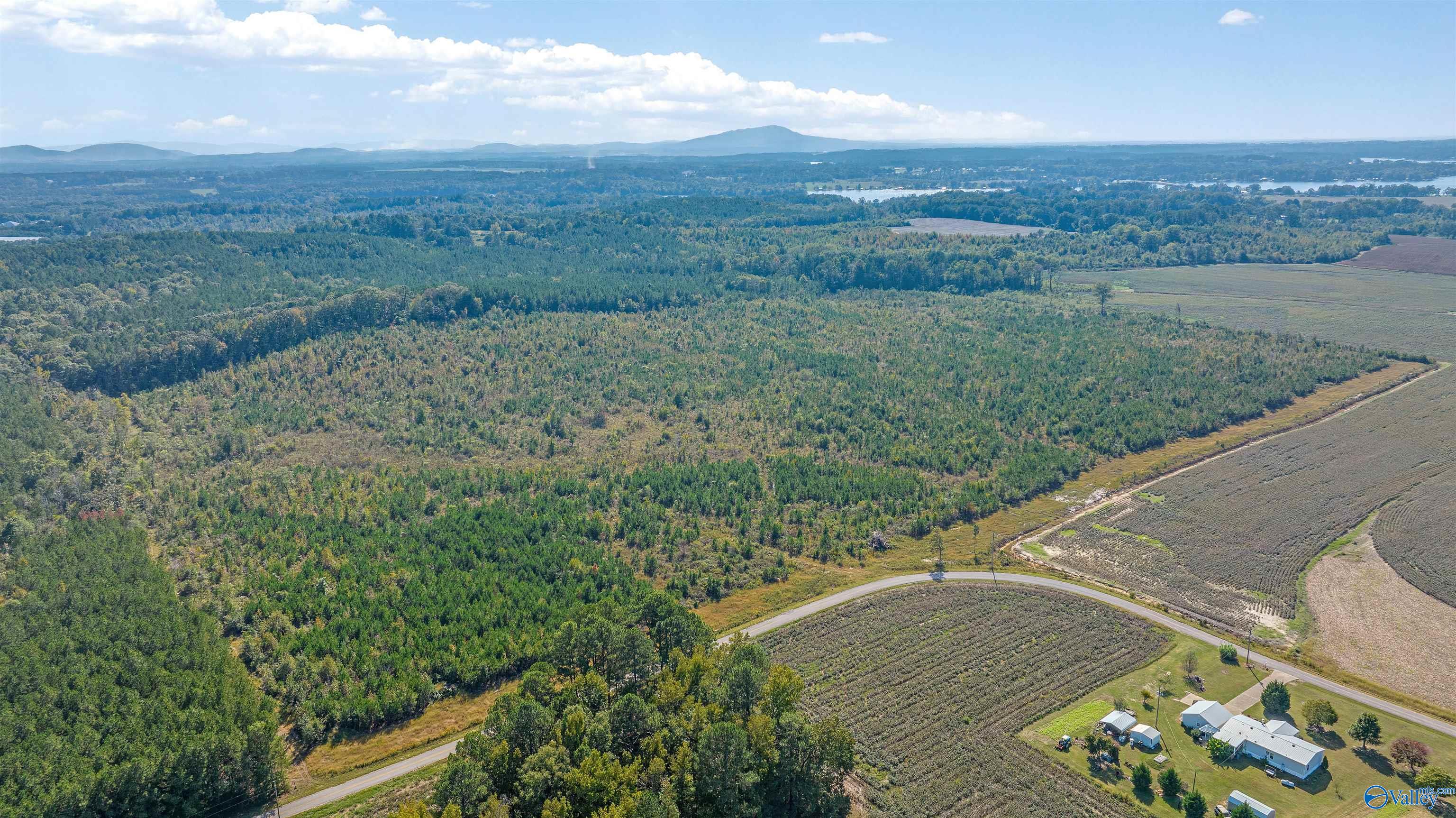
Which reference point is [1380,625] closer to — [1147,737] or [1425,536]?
[1425,536]

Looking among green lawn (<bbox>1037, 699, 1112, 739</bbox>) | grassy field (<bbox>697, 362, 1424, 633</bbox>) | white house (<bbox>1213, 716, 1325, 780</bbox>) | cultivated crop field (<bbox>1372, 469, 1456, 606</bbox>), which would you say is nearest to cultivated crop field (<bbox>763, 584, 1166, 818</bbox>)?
green lawn (<bbox>1037, 699, 1112, 739</bbox>)

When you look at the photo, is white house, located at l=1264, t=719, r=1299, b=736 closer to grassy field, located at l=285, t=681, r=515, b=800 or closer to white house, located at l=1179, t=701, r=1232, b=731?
white house, located at l=1179, t=701, r=1232, b=731

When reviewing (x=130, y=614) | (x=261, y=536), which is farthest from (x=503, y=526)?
(x=130, y=614)

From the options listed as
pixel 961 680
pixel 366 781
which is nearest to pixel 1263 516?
pixel 961 680

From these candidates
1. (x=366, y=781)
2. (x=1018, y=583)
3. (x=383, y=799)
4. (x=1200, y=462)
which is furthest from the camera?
(x=1200, y=462)

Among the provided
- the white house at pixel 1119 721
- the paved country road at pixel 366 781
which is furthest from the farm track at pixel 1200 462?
the paved country road at pixel 366 781
